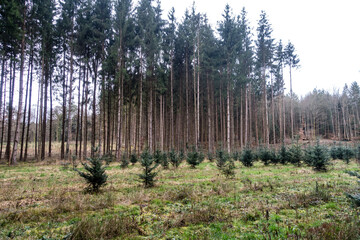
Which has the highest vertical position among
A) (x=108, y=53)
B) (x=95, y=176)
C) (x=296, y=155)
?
Result: (x=108, y=53)

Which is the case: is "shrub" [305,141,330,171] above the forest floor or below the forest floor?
above

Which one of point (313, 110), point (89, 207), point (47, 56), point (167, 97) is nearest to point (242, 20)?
point (167, 97)

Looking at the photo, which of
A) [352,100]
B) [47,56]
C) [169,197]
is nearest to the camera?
[169,197]

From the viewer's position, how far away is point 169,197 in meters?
6.62

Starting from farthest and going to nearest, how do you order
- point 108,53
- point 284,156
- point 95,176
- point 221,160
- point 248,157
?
point 108,53 → point 284,156 → point 248,157 → point 221,160 → point 95,176

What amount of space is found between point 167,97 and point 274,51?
59.1 feet

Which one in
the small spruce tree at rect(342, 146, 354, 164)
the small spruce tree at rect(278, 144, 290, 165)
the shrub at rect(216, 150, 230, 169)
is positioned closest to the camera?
the shrub at rect(216, 150, 230, 169)

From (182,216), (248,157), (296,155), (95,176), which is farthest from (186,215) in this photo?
(296,155)

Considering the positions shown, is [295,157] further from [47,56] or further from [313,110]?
[313,110]

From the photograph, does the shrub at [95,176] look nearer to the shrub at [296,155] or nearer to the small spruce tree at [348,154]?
the shrub at [296,155]

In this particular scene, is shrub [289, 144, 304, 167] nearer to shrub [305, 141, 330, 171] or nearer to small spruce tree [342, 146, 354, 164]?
shrub [305, 141, 330, 171]

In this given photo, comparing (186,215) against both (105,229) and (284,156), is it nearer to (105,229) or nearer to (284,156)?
(105,229)

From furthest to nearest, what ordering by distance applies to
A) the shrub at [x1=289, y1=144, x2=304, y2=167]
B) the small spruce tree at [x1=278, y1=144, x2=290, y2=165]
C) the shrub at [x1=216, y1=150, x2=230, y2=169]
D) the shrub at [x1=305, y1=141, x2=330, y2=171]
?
the small spruce tree at [x1=278, y1=144, x2=290, y2=165], the shrub at [x1=289, y1=144, x2=304, y2=167], the shrub at [x1=216, y1=150, x2=230, y2=169], the shrub at [x1=305, y1=141, x2=330, y2=171]

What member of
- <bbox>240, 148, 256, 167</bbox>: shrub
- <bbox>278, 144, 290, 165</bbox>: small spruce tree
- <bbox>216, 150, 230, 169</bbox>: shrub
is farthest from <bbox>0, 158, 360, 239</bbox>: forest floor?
<bbox>278, 144, 290, 165</bbox>: small spruce tree
